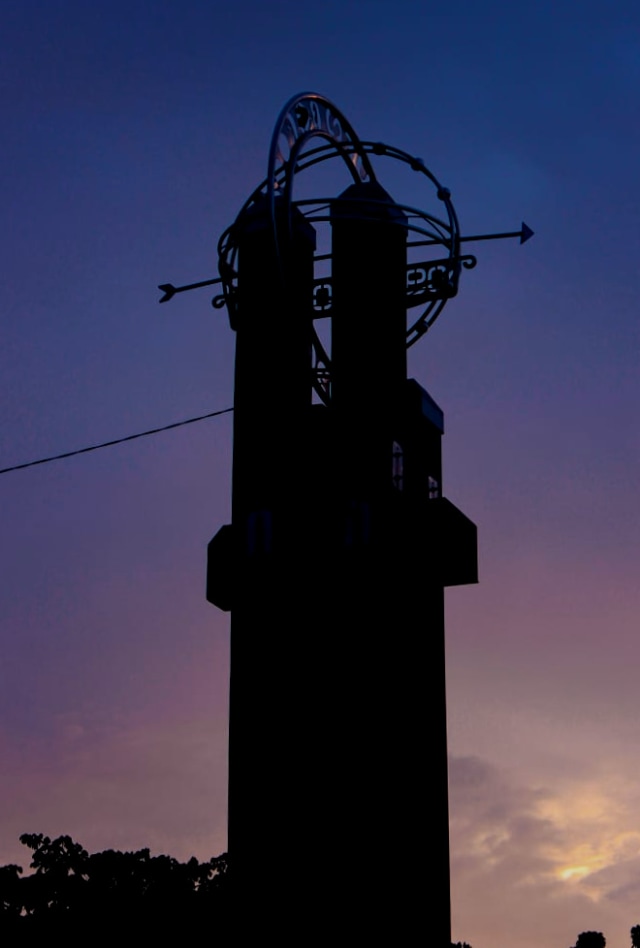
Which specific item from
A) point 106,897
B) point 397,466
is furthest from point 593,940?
point 397,466

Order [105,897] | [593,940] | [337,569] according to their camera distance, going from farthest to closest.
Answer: [593,940]
[105,897]
[337,569]

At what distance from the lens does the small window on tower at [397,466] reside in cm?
3100

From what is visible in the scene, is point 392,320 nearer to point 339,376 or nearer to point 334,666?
point 339,376

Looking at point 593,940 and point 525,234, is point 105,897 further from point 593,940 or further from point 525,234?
point 525,234

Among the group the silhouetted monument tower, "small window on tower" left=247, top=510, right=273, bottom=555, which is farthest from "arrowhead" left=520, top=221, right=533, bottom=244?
"small window on tower" left=247, top=510, right=273, bottom=555

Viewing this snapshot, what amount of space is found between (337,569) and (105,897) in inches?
798

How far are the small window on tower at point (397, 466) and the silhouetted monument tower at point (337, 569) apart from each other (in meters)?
0.07

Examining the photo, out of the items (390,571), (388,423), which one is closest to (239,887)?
(390,571)

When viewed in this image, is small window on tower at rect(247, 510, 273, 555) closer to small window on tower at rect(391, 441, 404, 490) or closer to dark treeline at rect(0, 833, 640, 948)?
small window on tower at rect(391, 441, 404, 490)

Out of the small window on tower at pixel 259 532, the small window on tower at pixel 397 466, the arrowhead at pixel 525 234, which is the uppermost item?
the arrowhead at pixel 525 234

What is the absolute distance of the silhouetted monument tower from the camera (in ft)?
92.3

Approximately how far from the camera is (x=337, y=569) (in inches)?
1181

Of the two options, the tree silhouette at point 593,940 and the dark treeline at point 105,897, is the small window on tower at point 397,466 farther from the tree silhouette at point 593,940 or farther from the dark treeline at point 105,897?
the tree silhouette at point 593,940

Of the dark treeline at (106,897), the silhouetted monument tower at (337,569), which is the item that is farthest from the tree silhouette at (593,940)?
the silhouetted monument tower at (337,569)
